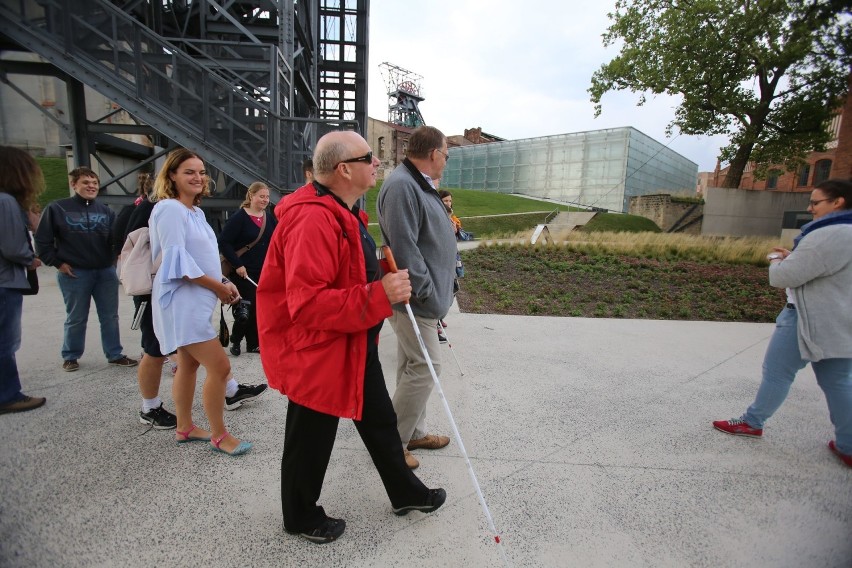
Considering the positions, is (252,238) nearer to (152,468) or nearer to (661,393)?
(152,468)

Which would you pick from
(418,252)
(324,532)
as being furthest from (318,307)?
(324,532)

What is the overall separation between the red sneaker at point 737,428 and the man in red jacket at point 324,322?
9.07 ft

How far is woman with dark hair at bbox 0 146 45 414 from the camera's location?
3.34m

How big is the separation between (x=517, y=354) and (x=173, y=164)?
398 cm

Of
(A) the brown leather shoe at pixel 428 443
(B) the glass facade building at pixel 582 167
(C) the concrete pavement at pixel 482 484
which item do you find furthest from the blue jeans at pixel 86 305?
(B) the glass facade building at pixel 582 167

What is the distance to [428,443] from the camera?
3145mm

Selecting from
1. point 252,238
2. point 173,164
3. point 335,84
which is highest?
point 335,84

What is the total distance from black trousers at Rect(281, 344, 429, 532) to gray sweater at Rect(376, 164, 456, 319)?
0.57m

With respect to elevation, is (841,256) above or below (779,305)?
above

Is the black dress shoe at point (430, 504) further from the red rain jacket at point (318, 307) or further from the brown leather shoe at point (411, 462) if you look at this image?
the red rain jacket at point (318, 307)

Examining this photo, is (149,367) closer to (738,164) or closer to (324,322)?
(324,322)

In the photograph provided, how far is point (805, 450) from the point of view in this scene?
3285mm

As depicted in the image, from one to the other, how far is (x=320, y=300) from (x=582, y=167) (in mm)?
→ 37884

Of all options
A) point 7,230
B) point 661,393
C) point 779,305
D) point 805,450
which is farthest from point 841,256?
point 779,305
